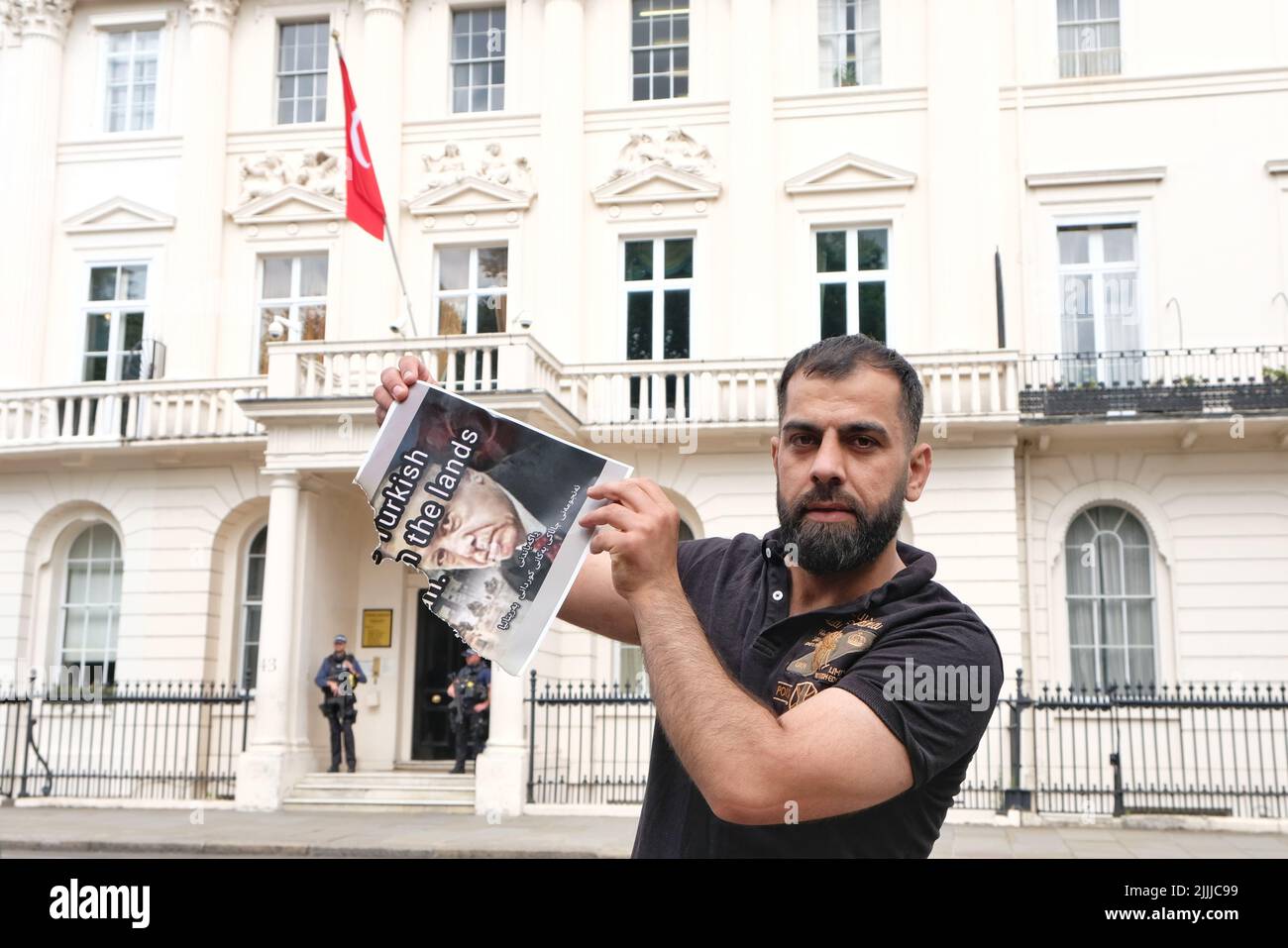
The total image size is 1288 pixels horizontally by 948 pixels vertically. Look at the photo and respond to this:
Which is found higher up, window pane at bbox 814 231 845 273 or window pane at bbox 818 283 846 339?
window pane at bbox 814 231 845 273

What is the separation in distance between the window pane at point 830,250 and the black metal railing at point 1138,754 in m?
7.11

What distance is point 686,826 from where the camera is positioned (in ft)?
7.82

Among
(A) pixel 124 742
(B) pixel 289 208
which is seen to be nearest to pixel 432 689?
(A) pixel 124 742

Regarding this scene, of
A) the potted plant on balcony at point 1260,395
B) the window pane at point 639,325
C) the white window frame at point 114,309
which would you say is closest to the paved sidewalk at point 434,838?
the potted plant on balcony at point 1260,395

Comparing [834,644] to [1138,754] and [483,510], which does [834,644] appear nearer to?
[483,510]

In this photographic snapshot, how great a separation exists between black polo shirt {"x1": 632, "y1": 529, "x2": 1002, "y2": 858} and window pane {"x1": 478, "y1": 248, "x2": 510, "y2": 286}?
785 inches

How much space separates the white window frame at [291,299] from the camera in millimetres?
22312

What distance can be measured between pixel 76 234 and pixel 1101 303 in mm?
17167

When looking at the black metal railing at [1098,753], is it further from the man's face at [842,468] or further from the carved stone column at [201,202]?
the man's face at [842,468]

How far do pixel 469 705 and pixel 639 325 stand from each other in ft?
21.9

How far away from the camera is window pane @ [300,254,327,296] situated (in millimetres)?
22594

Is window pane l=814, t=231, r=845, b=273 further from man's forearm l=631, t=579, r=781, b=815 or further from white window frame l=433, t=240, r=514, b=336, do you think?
man's forearm l=631, t=579, r=781, b=815

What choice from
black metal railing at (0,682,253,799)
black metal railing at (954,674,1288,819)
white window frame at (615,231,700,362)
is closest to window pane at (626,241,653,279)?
white window frame at (615,231,700,362)
